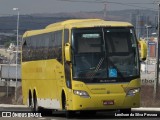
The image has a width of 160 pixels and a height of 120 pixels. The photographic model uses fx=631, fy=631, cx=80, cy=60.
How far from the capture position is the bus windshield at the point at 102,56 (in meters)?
21.9

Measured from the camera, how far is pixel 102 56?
2197 cm

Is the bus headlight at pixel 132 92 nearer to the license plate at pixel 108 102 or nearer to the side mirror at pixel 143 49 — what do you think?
the license plate at pixel 108 102

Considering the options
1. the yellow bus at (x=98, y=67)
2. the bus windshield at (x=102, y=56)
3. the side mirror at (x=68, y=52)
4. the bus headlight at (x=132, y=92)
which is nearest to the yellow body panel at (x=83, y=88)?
the yellow bus at (x=98, y=67)

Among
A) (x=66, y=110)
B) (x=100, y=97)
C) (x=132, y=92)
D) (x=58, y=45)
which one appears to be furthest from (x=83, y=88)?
(x=58, y=45)

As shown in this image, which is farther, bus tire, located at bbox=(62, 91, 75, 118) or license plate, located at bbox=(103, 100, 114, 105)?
bus tire, located at bbox=(62, 91, 75, 118)

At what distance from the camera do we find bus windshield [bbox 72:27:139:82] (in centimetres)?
2186

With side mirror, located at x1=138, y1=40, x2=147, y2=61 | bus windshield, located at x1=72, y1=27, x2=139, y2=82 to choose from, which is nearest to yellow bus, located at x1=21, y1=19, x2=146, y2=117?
bus windshield, located at x1=72, y1=27, x2=139, y2=82

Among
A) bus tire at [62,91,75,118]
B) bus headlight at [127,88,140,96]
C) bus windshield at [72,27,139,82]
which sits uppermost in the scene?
bus windshield at [72,27,139,82]

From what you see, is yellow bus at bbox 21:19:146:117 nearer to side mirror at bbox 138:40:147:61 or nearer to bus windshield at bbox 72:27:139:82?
bus windshield at bbox 72:27:139:82

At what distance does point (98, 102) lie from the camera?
2170 centimetres

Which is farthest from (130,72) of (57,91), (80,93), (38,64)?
(38,64)

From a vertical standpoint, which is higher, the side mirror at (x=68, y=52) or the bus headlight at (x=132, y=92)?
the side mirror at (x=68, y=52)

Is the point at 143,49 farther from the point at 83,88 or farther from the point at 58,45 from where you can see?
the point at 58,45

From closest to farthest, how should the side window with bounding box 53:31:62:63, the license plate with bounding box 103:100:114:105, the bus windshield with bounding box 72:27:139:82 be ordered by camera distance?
the license plate with bounding box 103:100:114:105 → the bus windshield with bounding box 72:27:139:82 → the side window with bounding box 53:31:62:63
